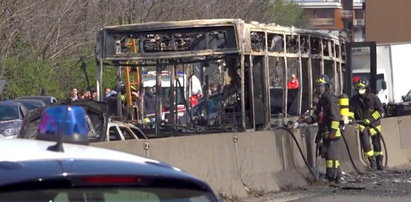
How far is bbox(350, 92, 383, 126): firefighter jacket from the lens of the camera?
20.7 meters

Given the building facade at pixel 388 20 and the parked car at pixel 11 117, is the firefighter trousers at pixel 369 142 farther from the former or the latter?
the building facade at pixel 388 20

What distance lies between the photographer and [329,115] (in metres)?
17.8

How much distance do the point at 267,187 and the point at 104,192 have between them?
12.1 meters

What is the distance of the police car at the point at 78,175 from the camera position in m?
4.00

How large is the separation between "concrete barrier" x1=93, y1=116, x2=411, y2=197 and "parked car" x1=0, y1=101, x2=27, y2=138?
7869 millimetres

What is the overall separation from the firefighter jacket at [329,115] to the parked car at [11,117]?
800cm

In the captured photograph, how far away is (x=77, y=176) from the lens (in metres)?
4.08

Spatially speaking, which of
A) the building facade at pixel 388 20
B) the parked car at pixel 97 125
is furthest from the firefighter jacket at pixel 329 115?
the building facade at pixel 388 20

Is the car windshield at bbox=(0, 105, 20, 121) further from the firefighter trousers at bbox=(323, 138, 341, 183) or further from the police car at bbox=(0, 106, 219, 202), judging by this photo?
the police car at bbox=(0, 106, 219, 202)

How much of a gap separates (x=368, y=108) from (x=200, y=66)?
3.84 meters

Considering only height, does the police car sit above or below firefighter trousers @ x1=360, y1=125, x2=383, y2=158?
above

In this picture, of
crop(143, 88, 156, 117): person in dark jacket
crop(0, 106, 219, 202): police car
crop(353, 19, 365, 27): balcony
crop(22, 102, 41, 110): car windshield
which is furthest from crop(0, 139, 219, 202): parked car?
crop(353, 19, 365, 27): balcony

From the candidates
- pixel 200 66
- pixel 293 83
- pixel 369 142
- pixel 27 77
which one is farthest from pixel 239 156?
pixel 27 77

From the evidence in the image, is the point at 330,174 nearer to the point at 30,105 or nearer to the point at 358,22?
the point at 30,105
